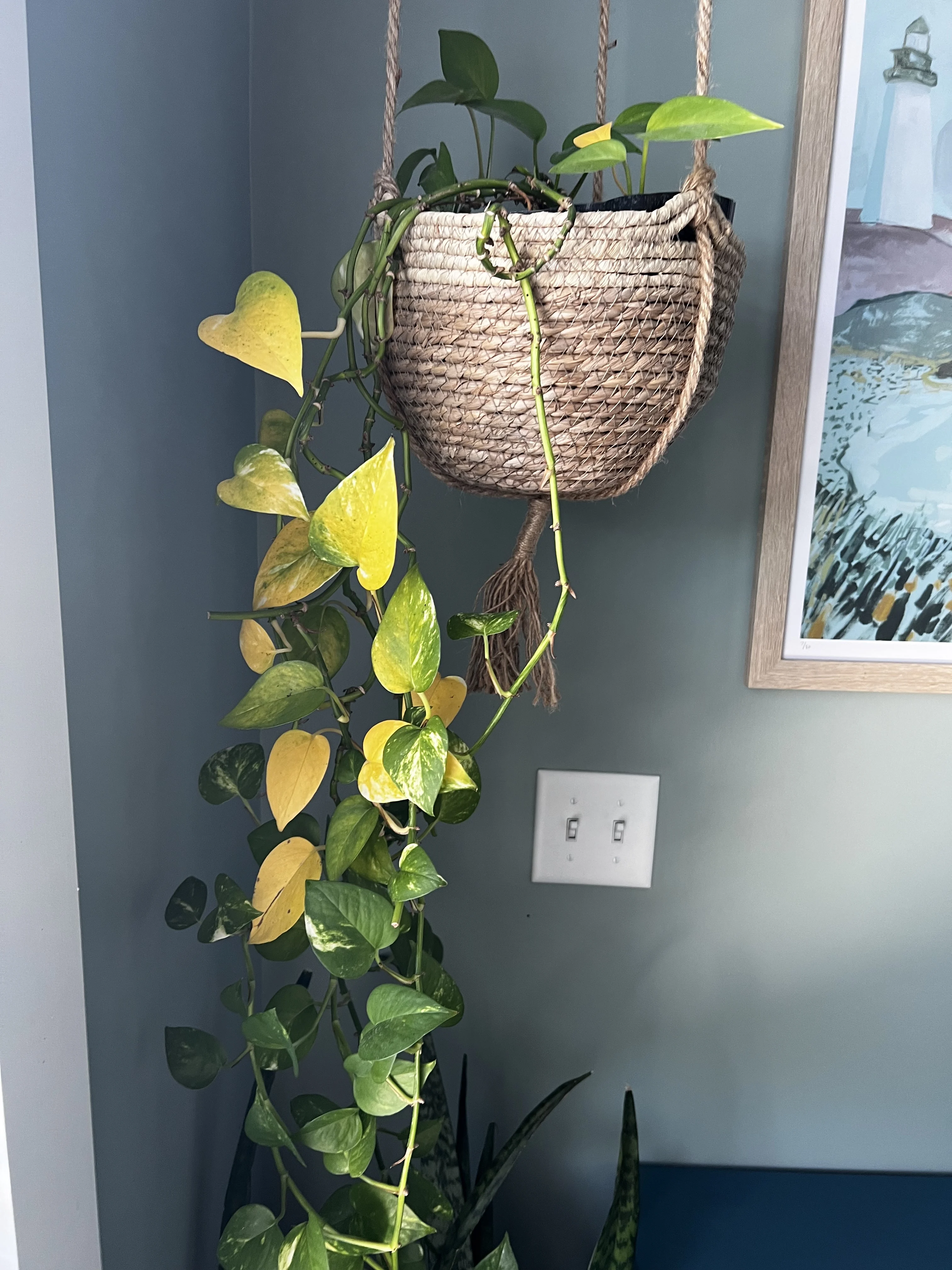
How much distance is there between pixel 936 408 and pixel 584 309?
49cm

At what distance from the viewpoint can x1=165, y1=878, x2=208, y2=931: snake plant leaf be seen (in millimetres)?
580

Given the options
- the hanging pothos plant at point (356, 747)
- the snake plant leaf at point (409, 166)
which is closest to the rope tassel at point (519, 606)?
the hanging pothos plant at point (356, 747)

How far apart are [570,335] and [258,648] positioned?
0.26 meters

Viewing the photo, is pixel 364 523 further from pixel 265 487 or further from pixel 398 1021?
pixel 398 1021

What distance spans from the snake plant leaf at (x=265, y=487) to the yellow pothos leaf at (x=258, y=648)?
0.28 ft

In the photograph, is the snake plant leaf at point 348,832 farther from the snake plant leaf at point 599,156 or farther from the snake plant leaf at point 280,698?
the snake plant leaf at point 599,156

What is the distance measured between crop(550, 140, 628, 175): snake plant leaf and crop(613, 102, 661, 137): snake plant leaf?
0.15 ft

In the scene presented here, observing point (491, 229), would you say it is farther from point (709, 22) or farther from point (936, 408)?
point (936, 408)

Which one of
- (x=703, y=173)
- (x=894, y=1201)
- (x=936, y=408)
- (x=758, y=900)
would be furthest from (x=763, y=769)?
(x=703, y=173)

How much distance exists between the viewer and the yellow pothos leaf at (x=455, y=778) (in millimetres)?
456

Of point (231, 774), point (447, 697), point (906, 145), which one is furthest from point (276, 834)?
point (906, 145)

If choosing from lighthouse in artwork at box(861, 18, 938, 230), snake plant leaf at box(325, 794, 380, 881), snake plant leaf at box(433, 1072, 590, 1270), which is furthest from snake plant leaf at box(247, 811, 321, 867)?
lighthouse in artwork at box(861, 18, 938, 230)

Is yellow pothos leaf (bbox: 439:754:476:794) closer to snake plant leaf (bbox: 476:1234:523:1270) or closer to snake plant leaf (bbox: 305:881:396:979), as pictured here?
snake plant leaf (bbox: 305:881:396:979)

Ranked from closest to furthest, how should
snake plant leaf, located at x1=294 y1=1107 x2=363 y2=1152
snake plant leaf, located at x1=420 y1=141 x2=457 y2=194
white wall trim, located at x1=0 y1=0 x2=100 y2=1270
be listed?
1. white wall trim, located at x1=0 y1=0 x2=100 y2=1270
2. snake plant leaf, located at x1=294 y1=1107 x2=363 y2=1152
3. snake plant leaf, located at x1=420 y1=141 x2=457 y2=194
